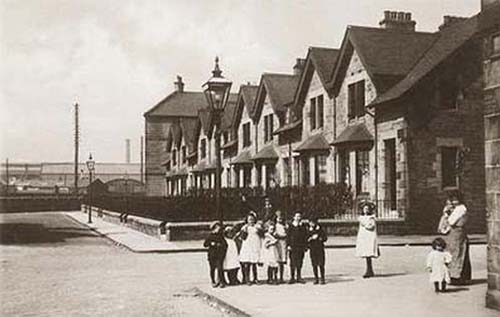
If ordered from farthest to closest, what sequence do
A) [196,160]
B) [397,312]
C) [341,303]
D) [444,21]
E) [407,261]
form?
[196,160] < [444,21] < [407,261] < [341,303] < [397,312]

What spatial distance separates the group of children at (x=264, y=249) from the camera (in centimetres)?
1259

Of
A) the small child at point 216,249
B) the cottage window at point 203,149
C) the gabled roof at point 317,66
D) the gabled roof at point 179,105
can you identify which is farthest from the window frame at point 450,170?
the gabled roof at point 179,105

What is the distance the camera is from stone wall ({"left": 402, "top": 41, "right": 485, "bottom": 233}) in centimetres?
2450

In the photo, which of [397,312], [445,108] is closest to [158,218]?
[445,108]

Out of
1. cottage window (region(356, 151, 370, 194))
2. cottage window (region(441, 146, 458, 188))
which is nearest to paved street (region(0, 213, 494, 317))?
cottage window (region(441, 146, 458, 188))

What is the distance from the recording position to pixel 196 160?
2172 inches

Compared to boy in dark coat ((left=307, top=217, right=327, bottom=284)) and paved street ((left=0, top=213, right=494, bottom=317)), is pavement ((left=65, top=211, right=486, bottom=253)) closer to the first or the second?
paved street ((left=0, top=213, right=494, bottom=317))

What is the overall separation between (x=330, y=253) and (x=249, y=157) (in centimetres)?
2252

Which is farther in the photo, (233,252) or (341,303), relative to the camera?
(233,252)

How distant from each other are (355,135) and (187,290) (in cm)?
1618

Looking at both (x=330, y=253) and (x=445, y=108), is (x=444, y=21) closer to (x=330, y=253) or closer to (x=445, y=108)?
(x=445, y=108)

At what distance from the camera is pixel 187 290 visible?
480 inches

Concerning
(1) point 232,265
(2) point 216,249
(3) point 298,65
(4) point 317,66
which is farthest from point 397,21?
(2) point 216,249

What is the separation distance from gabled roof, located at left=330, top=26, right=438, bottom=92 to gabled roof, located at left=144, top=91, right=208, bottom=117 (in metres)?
44.9
